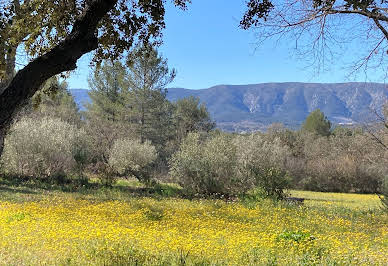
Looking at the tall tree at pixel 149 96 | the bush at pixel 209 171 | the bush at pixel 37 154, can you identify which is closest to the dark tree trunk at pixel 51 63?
the bush at pixel 209 171

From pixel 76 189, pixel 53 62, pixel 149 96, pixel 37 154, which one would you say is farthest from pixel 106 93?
pixel 53 62

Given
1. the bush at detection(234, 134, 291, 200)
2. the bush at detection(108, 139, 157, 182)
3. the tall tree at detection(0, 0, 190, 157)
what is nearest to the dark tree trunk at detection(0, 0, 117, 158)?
the tall tree at detection(0, 0, 190, 157)

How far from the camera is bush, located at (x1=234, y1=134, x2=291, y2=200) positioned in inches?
634

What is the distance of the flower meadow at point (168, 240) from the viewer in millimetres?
5258

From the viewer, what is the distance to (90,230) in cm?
720

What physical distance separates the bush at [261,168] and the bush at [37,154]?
9.14 meters

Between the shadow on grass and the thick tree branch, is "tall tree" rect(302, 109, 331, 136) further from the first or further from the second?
the thick tree branch

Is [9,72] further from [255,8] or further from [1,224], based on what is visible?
[255,8]

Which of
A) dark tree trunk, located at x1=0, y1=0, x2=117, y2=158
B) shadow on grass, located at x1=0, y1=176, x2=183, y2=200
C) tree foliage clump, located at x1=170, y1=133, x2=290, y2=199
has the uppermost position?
dark tree trunk, located at x1=0, y1=0, x2=117, y2=158

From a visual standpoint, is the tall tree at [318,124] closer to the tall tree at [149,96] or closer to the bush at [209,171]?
the tall tree at [149,96]

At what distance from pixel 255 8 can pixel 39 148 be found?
1635 cm

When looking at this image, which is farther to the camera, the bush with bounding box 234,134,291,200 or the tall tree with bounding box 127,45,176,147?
the tall tree with bounding box 127,45,176,147

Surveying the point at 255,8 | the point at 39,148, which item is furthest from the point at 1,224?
the point at 39,148

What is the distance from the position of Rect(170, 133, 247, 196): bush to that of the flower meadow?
7.08 metres
